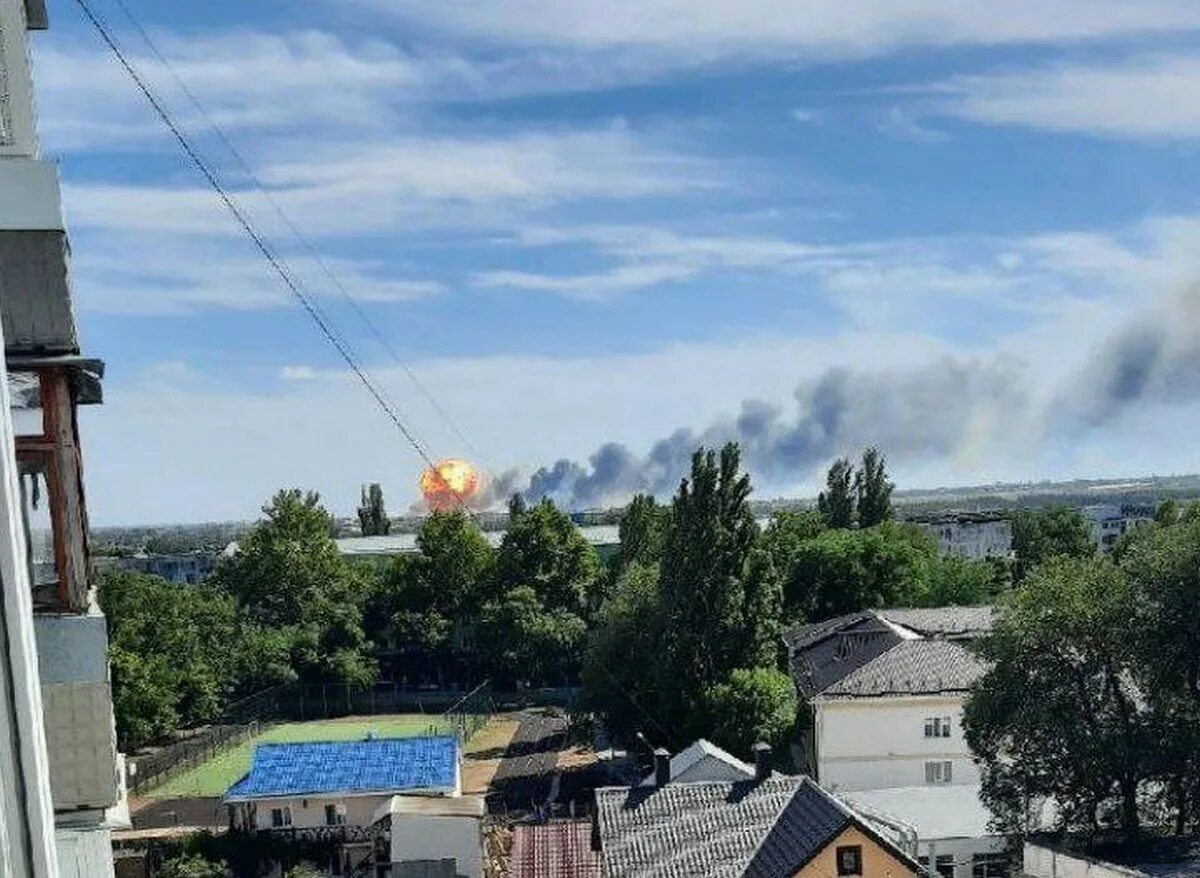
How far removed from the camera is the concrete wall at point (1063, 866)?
15930 mm

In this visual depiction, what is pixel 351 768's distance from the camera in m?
26.6

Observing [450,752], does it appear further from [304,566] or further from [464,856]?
[304,566]

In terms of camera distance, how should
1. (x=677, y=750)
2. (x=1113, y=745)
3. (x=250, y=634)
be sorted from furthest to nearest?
(x=250, y=634) < (x=677, y=750) < (x=1113, y=745)

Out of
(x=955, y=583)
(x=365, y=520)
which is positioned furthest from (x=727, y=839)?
(x=365, y=520)

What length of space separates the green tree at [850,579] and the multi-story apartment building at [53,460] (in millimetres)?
40916

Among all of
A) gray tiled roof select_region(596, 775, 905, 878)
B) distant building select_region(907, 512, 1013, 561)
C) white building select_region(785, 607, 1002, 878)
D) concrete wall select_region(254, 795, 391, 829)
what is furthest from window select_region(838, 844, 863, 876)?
distant building select_region(907, 512, 1013, 561)

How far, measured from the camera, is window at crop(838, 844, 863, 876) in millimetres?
16125

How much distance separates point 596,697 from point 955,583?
20.6m

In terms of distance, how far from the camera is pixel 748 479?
29781mm

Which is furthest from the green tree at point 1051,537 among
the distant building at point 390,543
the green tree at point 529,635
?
the distant building at point 390,543

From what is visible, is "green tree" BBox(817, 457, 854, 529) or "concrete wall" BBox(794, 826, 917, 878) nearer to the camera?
"concrete wall" BBox(794, 826, 917, 878)

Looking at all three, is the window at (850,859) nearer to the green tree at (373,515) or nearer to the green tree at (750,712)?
the green tree at (750,712)

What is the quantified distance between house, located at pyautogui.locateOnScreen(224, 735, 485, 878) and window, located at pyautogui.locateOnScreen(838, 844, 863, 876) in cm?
839

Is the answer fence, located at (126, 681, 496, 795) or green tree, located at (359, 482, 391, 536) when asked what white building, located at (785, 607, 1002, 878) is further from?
green tree, located at (359, 482, 391, 536)
